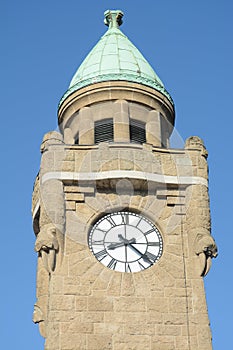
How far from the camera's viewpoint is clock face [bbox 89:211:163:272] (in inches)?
983

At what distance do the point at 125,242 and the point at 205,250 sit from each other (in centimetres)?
203

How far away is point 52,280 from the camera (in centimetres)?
2436

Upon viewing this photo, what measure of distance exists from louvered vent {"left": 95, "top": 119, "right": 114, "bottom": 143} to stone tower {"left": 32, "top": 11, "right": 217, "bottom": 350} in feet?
0.11

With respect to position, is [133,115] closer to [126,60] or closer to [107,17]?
[126,60]

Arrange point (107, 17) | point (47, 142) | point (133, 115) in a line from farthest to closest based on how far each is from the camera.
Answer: point (107, 17) → point (133, 115) → point (47, 142)

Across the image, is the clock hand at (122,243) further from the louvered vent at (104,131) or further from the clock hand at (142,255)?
the louvered vent at (104,131)

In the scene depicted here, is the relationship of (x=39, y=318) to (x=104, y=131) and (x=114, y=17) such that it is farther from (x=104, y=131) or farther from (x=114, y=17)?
(x=114, y=17)

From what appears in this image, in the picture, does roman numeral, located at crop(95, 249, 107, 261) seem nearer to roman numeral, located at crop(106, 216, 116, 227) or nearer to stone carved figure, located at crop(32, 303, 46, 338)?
roman numeral, located at crop(106, 216, 116, 227)

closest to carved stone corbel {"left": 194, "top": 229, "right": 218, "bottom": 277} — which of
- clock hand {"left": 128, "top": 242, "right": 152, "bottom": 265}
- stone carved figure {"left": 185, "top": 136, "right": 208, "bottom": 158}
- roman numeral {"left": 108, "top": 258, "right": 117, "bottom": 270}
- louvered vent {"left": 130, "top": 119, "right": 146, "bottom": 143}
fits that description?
clock hand {"left": 128, "top": 242, "right": 152, "bottom": 265}

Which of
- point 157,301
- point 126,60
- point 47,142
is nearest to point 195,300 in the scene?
point 157,301

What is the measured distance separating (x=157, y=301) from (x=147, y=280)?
631 millimetres

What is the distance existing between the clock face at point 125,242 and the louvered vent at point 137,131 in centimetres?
333

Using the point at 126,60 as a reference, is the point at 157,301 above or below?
below

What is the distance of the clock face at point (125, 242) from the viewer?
81.9ft
